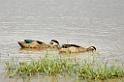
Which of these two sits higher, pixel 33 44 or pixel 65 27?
pixel 65 27

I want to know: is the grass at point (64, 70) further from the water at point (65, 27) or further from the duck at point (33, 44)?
the duck at point (33, 44)

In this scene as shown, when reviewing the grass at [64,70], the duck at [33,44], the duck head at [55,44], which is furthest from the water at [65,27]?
the grass at [64,70]

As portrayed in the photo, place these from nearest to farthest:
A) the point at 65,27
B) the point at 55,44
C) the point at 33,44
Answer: the point at 55,44 < the point at 33,44 < the point at 65,27

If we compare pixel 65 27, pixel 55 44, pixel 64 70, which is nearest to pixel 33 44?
pixel 55 44

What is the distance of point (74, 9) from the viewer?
87.0ft

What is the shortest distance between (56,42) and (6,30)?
355cm

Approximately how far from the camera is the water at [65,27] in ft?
45.5

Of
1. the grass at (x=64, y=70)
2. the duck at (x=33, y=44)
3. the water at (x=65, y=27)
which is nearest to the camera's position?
the grass at (x=64, y=70)

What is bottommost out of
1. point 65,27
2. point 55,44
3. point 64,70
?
point 64,70

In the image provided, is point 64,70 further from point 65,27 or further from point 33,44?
point 65,27

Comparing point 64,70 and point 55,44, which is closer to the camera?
point 64,70

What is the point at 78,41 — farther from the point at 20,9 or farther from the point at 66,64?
the point at 20,9

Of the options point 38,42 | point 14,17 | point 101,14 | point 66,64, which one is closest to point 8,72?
point 66,64

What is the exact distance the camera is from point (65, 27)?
18609 mm
